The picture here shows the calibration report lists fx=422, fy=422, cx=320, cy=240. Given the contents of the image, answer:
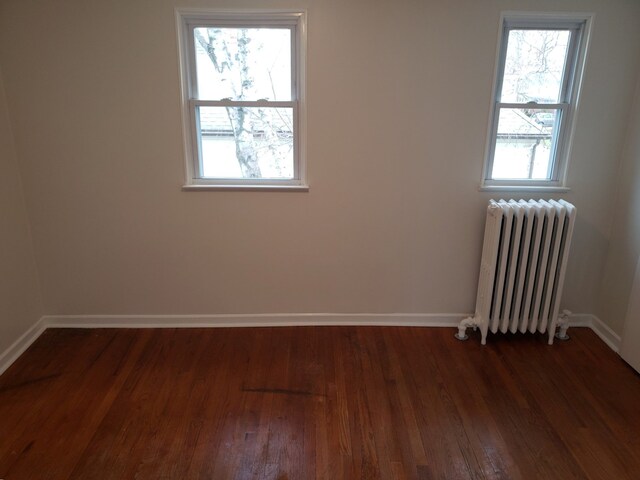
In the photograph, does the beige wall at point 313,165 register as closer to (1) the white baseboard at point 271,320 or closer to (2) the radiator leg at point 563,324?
(1) the white baseboard at point 271,320

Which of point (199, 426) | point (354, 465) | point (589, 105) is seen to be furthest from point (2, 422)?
point (589, 105)

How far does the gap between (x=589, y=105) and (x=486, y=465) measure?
2288 millimetres

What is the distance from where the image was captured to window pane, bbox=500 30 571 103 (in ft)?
8.89

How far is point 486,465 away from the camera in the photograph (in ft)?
6.61

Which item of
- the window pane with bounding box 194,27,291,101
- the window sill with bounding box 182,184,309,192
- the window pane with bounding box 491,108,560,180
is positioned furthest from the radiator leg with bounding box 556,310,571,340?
the window pane with bounding box 194,27,291,101

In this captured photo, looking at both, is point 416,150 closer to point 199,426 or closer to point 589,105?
point 589,105

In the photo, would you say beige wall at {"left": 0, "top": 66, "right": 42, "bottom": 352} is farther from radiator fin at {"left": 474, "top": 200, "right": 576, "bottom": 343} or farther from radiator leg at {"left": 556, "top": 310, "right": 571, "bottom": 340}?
radiator leg at {"left": 556, "top": 310, "right": 571, "bottom": 340}

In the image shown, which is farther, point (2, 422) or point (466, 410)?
point (466, 410)

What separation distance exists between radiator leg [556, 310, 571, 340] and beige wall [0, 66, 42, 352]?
3.73 meters

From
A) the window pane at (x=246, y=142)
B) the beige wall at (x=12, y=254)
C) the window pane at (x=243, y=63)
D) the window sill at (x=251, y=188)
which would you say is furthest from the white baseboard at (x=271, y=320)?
the window pane at (x=243, y=63)

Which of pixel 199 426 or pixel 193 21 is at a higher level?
pixel 193 21

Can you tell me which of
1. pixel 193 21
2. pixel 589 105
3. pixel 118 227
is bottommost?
pixel 118 227

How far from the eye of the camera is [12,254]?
109 inches

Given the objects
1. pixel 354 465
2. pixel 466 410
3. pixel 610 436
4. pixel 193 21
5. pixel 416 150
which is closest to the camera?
pixel 354 465
